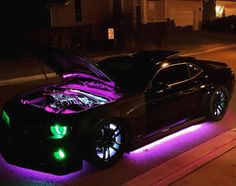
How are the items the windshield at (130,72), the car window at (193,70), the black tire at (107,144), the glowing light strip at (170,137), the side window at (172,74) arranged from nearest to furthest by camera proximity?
the black tire at (107,144) → the windshield at (130,72) → the glowing light strip at (170,137) → the side window at (172,74) → the car window at (193,70)

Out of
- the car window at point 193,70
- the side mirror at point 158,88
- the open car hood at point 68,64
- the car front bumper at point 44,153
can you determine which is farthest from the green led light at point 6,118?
the car window at point 193,70

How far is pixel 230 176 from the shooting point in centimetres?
516

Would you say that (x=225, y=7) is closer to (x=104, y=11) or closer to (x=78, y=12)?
(x=104, y=11)

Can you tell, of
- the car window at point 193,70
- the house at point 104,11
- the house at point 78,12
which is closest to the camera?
the car window at point 193,70

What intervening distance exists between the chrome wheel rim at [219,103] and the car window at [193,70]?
0.57 metres

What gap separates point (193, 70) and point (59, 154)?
10.1 feet

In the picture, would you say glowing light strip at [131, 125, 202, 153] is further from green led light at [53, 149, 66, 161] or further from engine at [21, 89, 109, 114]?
green led light at [53, 149, 66, 161]

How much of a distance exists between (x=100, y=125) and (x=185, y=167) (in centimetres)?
123

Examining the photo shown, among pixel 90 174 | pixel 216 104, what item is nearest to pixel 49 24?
pixel 216 104

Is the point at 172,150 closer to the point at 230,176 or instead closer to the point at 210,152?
the point at 210,152

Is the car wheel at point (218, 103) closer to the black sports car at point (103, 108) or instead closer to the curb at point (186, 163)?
the black sports car at point (103, 108)

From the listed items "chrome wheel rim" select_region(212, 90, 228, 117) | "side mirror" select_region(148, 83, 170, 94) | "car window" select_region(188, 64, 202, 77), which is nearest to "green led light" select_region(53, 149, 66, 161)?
"side mirror" select_region(148, 83, 170, 94)

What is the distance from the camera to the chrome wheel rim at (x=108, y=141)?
17.7ft

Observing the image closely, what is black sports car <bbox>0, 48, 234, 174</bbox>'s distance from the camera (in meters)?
5.07
